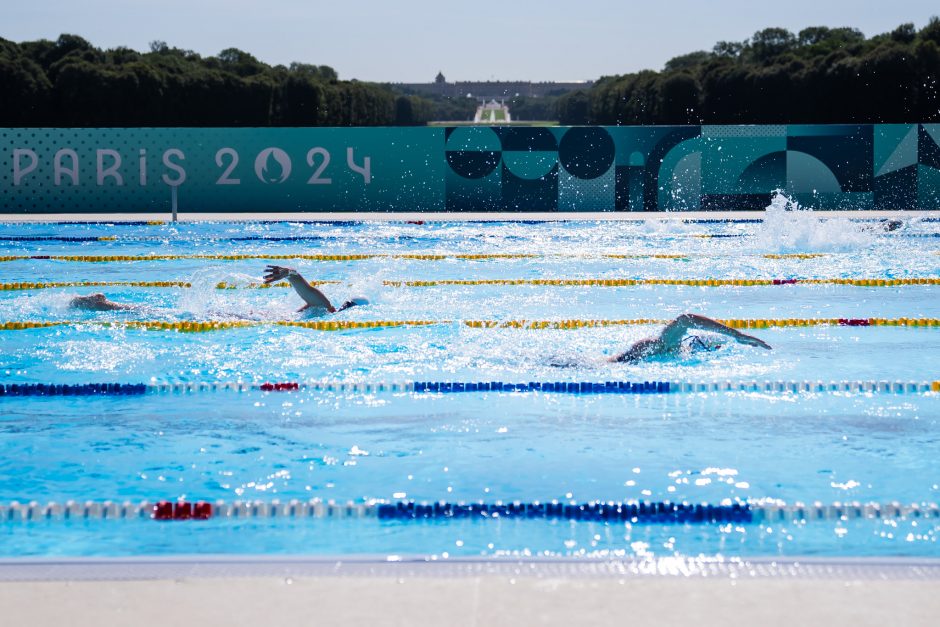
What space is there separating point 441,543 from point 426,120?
292 feet

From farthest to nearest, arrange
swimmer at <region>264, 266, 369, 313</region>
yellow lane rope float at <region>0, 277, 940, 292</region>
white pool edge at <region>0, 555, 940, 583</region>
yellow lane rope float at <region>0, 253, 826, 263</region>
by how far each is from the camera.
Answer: yellow lane rope float at <region>0, 253, 826, 263</region> < yellow lane rope float at <region>0, 277, 940, 292</region> < swimmer at <region>264, 266, 369, 313</region> < white pool edge at <region>0, 555, 940, 583</region>

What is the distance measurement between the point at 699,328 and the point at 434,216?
1066 cm

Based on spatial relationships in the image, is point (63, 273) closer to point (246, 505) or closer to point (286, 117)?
point (246, 505)

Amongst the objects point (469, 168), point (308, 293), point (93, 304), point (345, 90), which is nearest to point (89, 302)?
point (93, 304)

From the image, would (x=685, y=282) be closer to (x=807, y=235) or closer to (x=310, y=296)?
(x=807, y=235)

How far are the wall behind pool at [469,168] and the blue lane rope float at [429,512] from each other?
13.4 metres

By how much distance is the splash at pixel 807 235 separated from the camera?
12.3 metres

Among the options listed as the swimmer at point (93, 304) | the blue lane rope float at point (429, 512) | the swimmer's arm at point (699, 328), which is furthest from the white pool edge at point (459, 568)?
the swimmer at point (93, 304)

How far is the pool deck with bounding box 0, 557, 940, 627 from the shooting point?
2600 millimetres

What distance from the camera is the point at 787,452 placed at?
461cm

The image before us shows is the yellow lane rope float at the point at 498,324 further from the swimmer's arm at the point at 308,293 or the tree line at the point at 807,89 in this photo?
the tree line at the point at 807,89

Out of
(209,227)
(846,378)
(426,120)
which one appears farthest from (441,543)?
(426,120)

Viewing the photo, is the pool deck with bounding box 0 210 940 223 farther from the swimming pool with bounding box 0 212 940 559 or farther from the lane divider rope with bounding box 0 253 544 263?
the swimming pool with bounding box 0 212 940 559

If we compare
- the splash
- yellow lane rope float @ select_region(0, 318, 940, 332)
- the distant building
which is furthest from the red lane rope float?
the distant building
